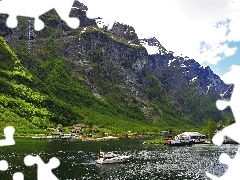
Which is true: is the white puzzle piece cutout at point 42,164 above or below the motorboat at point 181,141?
above

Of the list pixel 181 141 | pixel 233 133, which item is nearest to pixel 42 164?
pixel 233 133

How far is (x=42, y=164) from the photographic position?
42.5 feet

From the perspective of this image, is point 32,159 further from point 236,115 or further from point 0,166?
point 236,115

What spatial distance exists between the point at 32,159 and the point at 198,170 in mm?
70145

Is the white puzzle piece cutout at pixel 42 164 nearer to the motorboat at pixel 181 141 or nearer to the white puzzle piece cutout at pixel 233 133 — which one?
the white puzzle piece cutout at pixel 233 133

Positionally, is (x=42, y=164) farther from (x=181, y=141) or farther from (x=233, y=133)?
(x=181, y=141)

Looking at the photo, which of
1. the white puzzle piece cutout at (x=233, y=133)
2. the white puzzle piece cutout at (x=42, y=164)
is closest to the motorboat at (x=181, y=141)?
the white puzzle piece cutout at (x=42, y=164)

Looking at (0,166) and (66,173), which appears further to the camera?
(66,173)

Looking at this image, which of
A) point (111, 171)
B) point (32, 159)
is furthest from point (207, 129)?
point (32, 159)

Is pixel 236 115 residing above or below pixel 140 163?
above

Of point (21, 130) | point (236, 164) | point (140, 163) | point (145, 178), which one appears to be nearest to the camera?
point (236, 164)

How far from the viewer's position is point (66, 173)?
69.1 m

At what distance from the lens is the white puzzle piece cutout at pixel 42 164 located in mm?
11646

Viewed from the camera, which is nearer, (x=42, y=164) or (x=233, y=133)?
(x=233, y=133)
